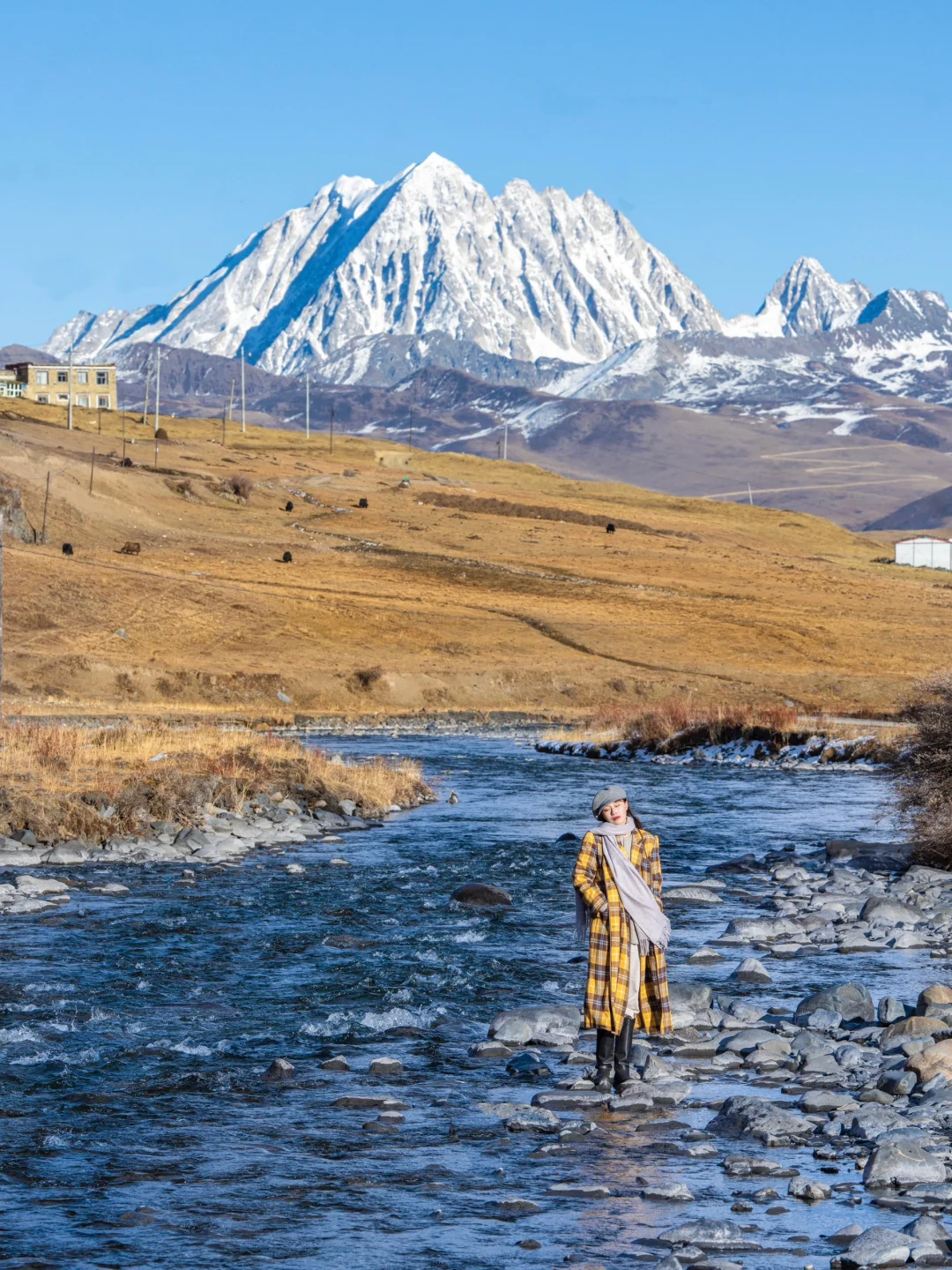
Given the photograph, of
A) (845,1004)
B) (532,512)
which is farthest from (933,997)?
(532,512)

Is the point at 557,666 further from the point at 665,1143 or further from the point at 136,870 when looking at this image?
the point at 665,1143

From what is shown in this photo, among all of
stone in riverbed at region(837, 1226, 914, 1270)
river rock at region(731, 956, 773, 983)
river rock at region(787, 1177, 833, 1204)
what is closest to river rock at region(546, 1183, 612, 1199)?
river rock at region(787, 1177, 833, 1204)

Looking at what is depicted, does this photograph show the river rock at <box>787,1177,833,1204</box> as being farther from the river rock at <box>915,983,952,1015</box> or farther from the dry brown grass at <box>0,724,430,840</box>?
the dry brown grass at <box>0,724,430,840</box>

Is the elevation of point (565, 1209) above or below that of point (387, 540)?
below

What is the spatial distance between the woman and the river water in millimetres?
826

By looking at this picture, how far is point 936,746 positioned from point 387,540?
341 feet

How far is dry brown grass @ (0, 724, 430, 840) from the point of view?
94.7 ft

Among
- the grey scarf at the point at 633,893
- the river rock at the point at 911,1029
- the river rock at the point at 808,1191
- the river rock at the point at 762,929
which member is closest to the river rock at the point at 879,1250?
the river rock at the point at 808,1191

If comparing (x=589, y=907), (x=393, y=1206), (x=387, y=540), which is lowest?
(x=393, y=1206)

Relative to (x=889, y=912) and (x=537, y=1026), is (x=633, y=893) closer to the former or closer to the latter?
(x=537, y=1026)

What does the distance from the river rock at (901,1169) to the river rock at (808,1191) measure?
33 cm

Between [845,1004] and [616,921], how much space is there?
3727mm

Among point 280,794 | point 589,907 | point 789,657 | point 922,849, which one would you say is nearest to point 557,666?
point 789,657

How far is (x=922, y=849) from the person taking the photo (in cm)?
2759
